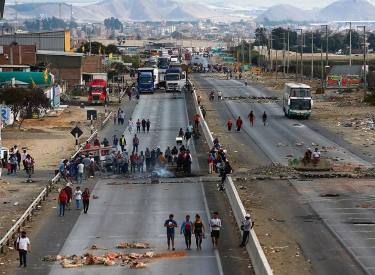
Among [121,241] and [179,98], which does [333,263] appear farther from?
[179,98]

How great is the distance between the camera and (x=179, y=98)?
9644cm

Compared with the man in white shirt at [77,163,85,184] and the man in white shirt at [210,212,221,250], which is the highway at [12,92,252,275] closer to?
the man in white shirt at [210,212,221,250]

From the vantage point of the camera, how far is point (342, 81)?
10569cm

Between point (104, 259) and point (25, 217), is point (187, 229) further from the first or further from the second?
point (25, 217)

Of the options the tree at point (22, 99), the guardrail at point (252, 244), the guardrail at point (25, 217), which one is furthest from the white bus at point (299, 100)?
the guardrail at point (252, 244)

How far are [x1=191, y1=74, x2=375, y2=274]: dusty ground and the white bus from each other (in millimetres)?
1338

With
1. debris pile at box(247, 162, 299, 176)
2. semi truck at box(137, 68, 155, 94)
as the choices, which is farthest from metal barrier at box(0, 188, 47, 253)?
semi truck at box(137, 68, 155, 94)

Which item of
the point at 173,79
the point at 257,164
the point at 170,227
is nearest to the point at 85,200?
the point at 170,227

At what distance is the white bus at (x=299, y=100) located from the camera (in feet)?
244

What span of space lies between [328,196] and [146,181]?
953 cm

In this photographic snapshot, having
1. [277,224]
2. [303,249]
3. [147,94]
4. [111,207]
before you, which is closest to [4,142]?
[111,207]

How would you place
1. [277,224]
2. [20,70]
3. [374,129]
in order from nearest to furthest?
1. [277,224]
2. [374,129]
3. [20,70]

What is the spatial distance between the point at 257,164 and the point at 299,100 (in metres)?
27.4

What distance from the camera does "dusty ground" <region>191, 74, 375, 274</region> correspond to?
27.1 metres
